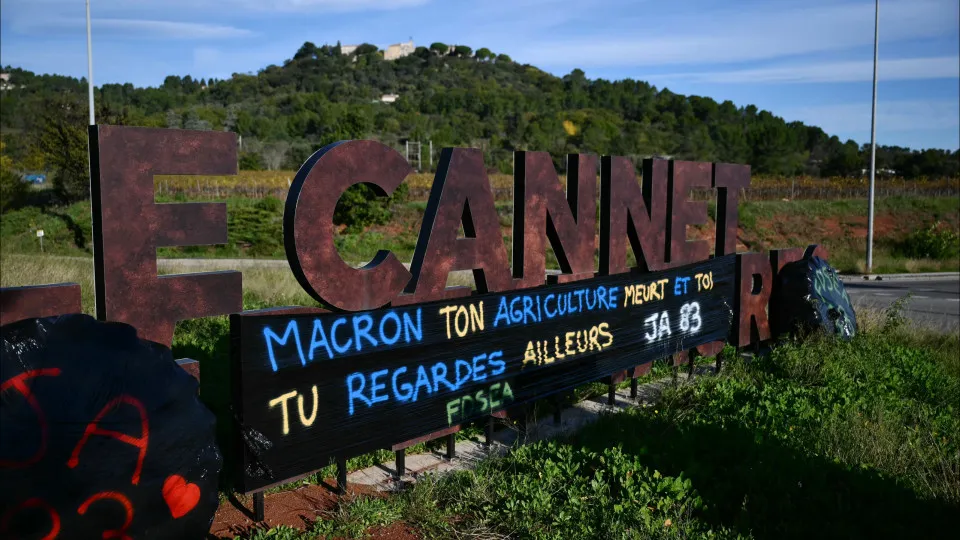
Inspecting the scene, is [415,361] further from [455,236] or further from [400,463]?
[455,236]

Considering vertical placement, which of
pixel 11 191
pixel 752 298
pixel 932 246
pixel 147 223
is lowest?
pixel 932 246

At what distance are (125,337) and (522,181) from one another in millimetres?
3481

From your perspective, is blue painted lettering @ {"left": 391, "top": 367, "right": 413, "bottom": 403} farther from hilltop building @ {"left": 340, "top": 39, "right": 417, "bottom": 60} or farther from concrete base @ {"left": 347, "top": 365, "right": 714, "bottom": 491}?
hilltop building @ {"left": 340, "top": 39, "right": 417, "bottom": 60}

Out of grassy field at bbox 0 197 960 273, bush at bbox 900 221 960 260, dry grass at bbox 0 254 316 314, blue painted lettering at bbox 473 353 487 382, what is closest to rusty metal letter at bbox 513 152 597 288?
blue painted lettering at bbox 473 353 487 382

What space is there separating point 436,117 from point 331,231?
89.0 meters

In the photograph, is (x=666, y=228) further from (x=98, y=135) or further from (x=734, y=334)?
(x=98, y=135)

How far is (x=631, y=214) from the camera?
24.4 feet

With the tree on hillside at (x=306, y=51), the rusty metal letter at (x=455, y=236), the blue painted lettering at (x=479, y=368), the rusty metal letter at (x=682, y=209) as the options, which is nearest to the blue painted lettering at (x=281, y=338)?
the rusty metal letter at (x=455, y=236)

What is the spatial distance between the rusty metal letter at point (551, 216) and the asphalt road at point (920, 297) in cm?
705

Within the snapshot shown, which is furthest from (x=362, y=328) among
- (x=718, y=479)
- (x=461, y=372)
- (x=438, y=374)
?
(x=718, y=479)

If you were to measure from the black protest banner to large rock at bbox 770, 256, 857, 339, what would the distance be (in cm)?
268

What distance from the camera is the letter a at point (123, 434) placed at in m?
3.16

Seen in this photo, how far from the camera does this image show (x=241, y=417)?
4195 millimetres

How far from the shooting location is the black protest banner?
4.30 m
